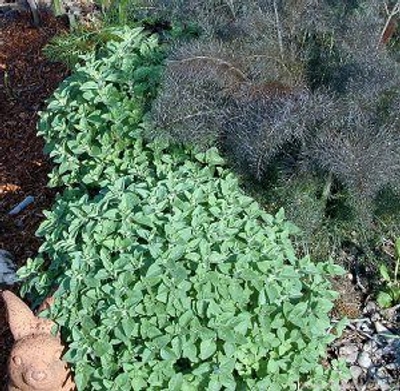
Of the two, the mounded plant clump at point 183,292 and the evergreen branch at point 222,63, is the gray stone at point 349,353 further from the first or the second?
the evergreen branch at point 222,63

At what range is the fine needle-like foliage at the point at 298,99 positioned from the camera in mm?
2443

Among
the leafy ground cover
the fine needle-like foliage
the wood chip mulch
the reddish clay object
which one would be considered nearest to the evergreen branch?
the fine needle-like foliage

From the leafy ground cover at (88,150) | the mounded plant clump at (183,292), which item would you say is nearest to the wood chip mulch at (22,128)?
the leafy ground cover at (88,150)

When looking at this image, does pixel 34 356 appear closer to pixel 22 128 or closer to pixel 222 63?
pixel 222 63

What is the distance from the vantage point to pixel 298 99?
8.19ft

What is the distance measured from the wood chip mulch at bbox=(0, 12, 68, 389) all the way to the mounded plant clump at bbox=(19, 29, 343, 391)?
1.82 ft

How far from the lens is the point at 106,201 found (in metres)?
2.50

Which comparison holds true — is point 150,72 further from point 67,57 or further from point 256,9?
point 67,57

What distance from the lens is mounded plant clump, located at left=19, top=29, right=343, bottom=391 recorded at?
2170mm

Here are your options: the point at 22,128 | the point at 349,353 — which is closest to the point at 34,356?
the point at 349,353

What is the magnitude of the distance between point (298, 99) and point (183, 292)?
2.62 feet

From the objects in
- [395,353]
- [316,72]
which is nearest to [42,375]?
[395,353]

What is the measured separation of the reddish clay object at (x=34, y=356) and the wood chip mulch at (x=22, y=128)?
1.37 ft

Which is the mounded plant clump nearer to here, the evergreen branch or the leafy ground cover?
the leafy ground cover
